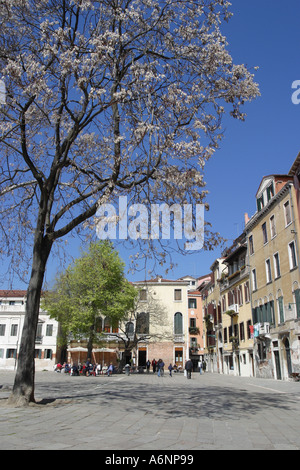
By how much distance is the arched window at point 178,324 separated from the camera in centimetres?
5478

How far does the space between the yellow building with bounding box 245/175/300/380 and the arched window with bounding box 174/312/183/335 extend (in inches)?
834

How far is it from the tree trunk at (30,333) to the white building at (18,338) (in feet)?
150

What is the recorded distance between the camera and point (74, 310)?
3697cm

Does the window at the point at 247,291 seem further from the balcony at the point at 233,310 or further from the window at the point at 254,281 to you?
the balcony at the point at 233,310

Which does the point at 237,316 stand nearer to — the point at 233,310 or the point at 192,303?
the point at 233,310

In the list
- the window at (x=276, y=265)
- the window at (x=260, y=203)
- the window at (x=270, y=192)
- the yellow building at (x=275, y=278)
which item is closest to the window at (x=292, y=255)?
the yellow building at (x=275, y=278)

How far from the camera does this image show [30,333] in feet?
35.0

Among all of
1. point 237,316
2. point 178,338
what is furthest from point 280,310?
point 178,338

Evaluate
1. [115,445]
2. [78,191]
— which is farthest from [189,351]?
[115,445]

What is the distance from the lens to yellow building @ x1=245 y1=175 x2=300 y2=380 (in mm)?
26559

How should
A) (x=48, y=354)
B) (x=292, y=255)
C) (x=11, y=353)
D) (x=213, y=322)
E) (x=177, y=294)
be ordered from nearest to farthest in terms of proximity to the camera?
(x=292, y=255) < (x=213, y=322) < (x=48, y=354) < (x=11, y=353) < (x=177, y=294)

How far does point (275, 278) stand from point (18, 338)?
37.2 meters
